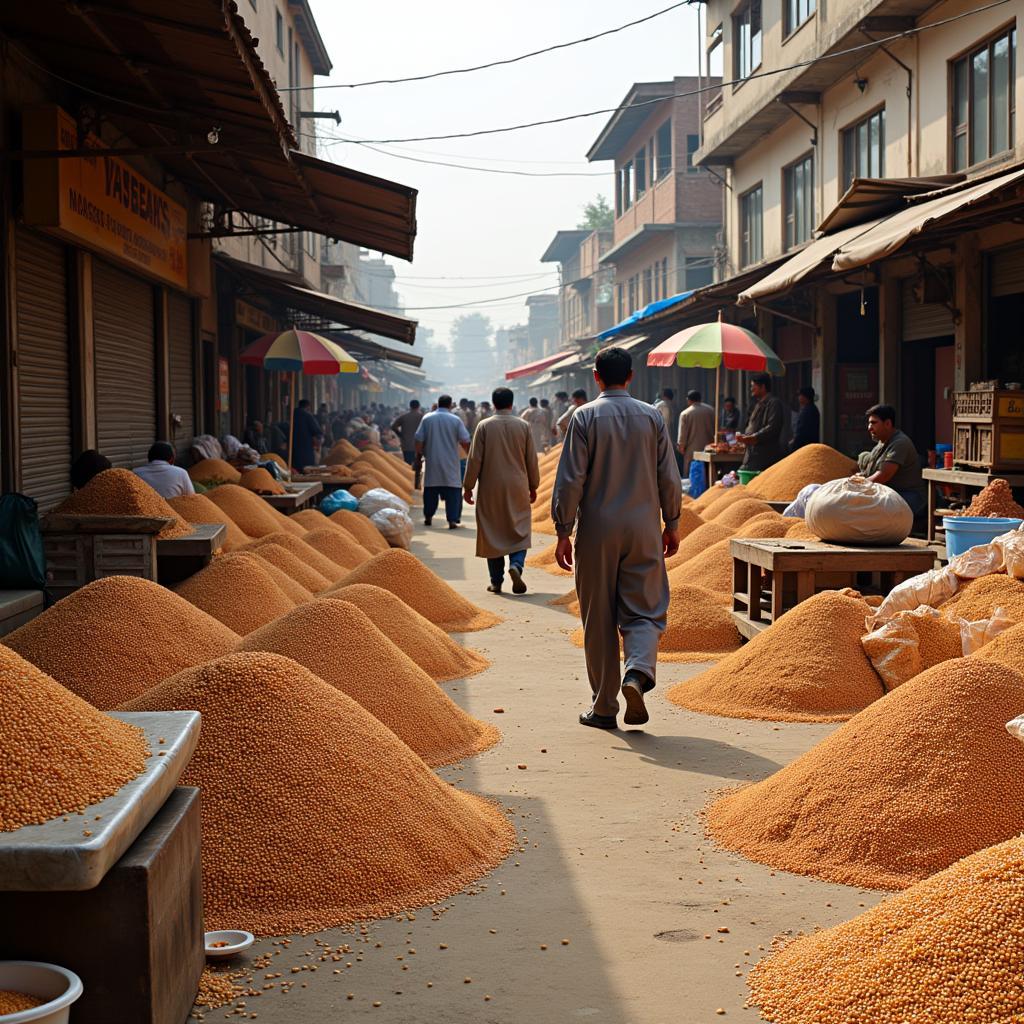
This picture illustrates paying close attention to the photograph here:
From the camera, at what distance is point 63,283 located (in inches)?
385

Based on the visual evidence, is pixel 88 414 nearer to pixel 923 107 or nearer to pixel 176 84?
pixel 176 84

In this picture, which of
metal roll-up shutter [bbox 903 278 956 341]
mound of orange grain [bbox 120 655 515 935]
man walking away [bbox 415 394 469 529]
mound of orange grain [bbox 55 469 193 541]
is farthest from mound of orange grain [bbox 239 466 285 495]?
mound of orange grain [bbox 120 655 515 935]

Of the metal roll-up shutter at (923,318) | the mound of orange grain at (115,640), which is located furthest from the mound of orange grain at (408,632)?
the metal roll-up shutter at (923,318)

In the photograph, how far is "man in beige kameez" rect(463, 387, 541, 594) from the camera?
10648mm

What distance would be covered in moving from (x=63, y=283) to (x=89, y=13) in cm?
278

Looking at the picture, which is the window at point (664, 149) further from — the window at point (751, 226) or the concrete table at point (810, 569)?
the concrete table at point (810, 569)

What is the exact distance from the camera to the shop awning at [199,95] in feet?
24.1

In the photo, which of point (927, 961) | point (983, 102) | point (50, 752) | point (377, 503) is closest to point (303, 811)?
point (50, 752)

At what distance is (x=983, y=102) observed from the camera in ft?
40.0

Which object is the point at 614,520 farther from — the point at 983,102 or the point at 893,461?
the point at 983,102

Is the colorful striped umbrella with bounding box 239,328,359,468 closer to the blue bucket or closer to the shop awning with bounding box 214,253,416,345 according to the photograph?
the shop awning with bounding box 214,253,416,345

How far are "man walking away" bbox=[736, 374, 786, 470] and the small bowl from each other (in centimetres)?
1200

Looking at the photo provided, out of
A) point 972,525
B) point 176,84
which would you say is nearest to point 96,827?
point 972,525

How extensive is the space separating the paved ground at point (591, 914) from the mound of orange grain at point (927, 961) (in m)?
0.17
